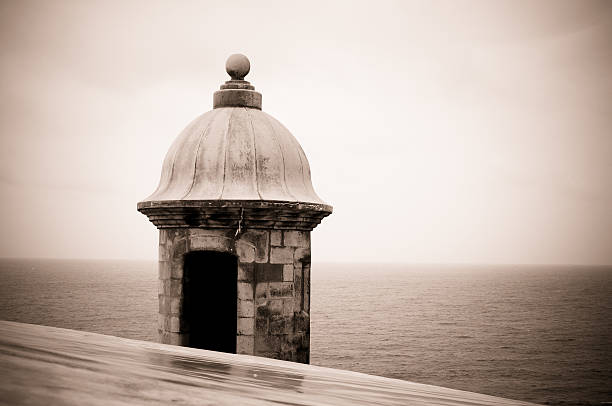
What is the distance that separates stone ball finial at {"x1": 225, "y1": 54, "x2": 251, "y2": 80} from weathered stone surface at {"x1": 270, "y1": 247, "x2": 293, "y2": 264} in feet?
7.14

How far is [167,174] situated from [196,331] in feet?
6.87

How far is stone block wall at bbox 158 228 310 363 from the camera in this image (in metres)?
6.46

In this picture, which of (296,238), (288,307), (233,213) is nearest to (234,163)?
(233,213)

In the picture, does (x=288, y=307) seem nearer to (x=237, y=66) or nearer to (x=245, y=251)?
(x=245, y=251)

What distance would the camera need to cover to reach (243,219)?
252 inches

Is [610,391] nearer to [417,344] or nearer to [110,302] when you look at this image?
[417,344]

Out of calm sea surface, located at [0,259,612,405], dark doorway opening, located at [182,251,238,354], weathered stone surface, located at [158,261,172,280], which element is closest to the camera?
weathered stone surface, located at [158,261,172,280]

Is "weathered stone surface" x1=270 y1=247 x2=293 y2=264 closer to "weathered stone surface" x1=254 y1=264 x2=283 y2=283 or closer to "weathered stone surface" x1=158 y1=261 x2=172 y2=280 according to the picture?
"weathered stone surface" x1=254 y1=264 x2=283 y2=283

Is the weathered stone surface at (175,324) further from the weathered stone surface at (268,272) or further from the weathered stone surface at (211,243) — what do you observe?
the weathered stone surface at (268,272)

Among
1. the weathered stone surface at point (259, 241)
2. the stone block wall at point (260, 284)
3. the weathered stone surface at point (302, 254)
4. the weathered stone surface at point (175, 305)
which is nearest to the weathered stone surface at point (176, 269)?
the stone block wall at point (260, 284)

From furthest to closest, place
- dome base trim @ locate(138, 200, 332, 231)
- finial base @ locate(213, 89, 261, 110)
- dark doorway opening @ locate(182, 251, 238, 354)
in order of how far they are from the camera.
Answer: dark doorway opening @ locate(182, 251, 238, 354) → finial base @ locate(213, 89, 261, 110) → dome base trim @ locate(138, 200, 332, 231)

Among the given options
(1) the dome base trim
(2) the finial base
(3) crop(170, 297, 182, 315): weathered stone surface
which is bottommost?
(3) crop(170, 297, 182, 315): weathered stone surface

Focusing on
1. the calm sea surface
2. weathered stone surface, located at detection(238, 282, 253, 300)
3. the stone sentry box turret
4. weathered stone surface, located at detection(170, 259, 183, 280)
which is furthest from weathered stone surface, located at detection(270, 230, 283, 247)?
the calm sea surface

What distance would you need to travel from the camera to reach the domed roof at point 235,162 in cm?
655
